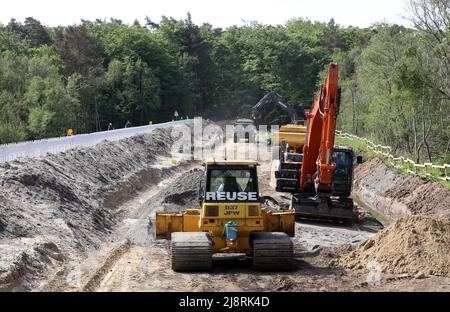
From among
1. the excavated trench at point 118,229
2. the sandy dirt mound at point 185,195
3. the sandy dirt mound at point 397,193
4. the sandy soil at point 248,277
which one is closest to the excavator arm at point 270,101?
the excavated trench at point 118,229

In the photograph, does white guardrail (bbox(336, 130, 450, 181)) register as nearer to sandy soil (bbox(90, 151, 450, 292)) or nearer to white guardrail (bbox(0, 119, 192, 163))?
sandy soil (bbox(90, 151, 450, 292))

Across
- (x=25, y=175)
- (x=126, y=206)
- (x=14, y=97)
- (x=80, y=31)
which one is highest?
(x=80, y=31)

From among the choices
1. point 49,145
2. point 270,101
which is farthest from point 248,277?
point 270,101

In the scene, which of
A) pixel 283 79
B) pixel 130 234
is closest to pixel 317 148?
pixel 130 234

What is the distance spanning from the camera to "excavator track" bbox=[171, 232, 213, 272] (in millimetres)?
13461

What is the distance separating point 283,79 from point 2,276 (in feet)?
273

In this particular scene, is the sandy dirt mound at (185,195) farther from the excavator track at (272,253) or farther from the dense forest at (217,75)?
the dense forest at (217,75)

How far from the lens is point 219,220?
14180 mm

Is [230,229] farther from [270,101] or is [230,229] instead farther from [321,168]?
[270,101]

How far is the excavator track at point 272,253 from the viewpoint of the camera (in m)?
13.6

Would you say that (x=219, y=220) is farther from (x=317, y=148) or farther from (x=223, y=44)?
(x=223, y=44)

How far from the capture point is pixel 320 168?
1942cm

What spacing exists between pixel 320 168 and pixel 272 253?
249 inches
